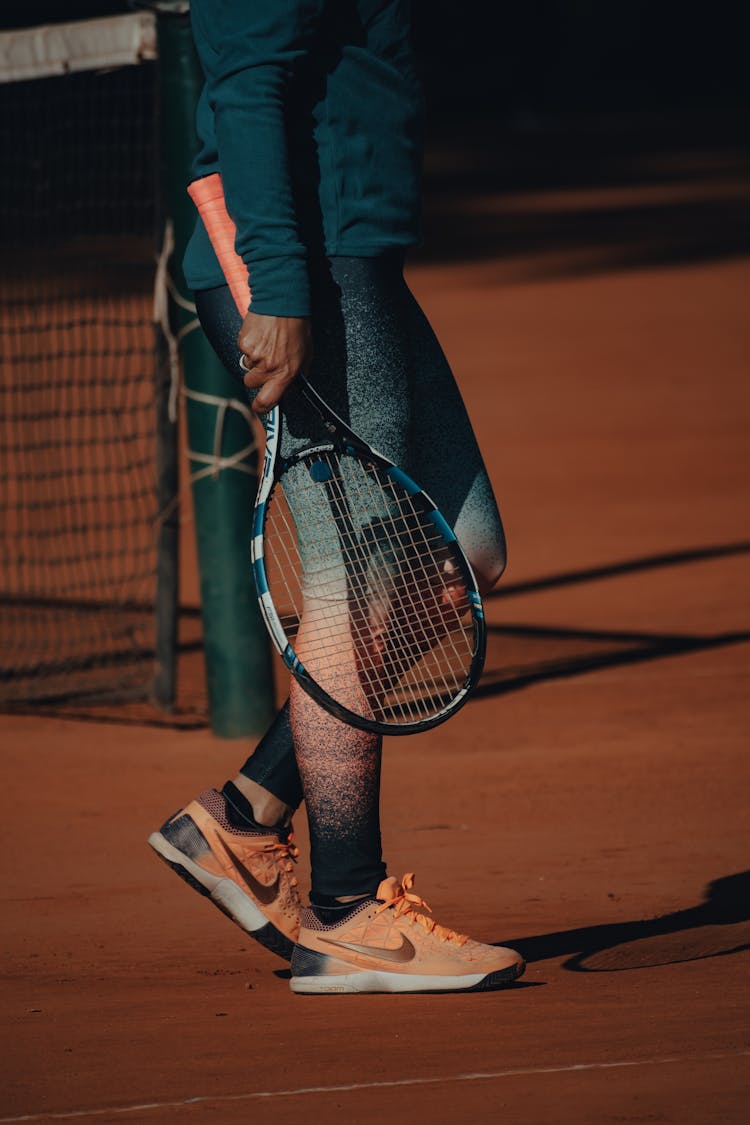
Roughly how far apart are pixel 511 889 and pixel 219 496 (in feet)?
5.80

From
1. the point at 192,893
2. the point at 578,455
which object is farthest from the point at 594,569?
the point at 192,893

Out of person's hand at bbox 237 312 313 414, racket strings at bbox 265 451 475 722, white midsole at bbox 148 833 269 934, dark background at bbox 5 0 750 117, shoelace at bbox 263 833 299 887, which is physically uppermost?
dark background at bbox 5 0 750 117

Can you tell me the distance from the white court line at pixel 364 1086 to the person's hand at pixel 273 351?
1.13m

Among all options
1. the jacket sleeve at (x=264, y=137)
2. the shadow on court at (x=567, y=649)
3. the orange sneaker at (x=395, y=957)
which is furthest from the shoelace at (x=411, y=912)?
the shadow on court at (x=567, y=649)

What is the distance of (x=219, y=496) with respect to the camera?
5.29 meters

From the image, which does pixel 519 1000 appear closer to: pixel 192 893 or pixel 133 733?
pixel 192 893

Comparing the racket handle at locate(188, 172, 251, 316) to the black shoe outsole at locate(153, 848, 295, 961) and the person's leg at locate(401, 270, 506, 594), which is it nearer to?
the person's leg at locate(401, 270, 506, 594)

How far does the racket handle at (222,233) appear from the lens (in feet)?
10.2

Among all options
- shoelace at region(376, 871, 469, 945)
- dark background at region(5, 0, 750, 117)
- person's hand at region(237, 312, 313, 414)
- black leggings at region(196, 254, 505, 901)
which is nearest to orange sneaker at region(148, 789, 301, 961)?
black leggings at region(196, 254, 505, 901)

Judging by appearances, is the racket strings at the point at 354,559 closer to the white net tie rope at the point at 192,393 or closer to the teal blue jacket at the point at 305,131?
the teal blue jacket at the point at 305,131

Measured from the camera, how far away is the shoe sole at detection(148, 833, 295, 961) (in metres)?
3.37

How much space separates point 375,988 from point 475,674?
2.20 feet

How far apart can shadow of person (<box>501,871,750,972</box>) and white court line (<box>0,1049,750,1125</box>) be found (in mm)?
511

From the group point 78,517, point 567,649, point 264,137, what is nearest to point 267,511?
point 264,137
